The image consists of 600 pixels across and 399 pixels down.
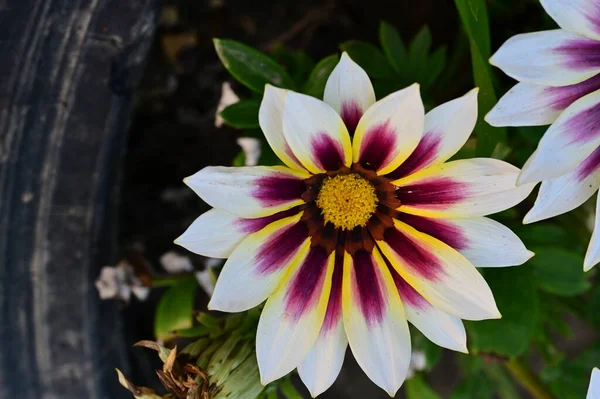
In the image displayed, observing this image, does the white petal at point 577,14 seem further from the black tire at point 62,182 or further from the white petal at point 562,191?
the black tire at point 62,182

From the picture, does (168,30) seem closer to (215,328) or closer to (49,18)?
(49,18)

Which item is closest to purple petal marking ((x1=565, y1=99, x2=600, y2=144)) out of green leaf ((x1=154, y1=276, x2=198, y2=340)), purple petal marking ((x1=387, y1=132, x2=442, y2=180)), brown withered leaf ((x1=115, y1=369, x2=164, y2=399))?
purple petal marking ((x1=387, y1=132, x2=442, y2=180))

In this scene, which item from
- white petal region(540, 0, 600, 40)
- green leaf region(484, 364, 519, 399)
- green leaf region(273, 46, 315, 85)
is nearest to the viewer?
white petal region(540, 0, 600, 40)

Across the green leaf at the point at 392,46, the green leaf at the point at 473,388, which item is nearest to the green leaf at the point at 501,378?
the green leaf at the point at 473,388

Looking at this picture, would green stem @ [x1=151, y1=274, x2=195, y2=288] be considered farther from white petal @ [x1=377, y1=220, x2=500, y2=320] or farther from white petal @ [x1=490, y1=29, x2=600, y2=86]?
white petal @ [x1=490, y1=29, x2=600, y2=86]

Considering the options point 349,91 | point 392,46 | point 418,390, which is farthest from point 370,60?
point 418,390

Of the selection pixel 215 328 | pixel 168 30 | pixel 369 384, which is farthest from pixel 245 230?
pixel 369 384
